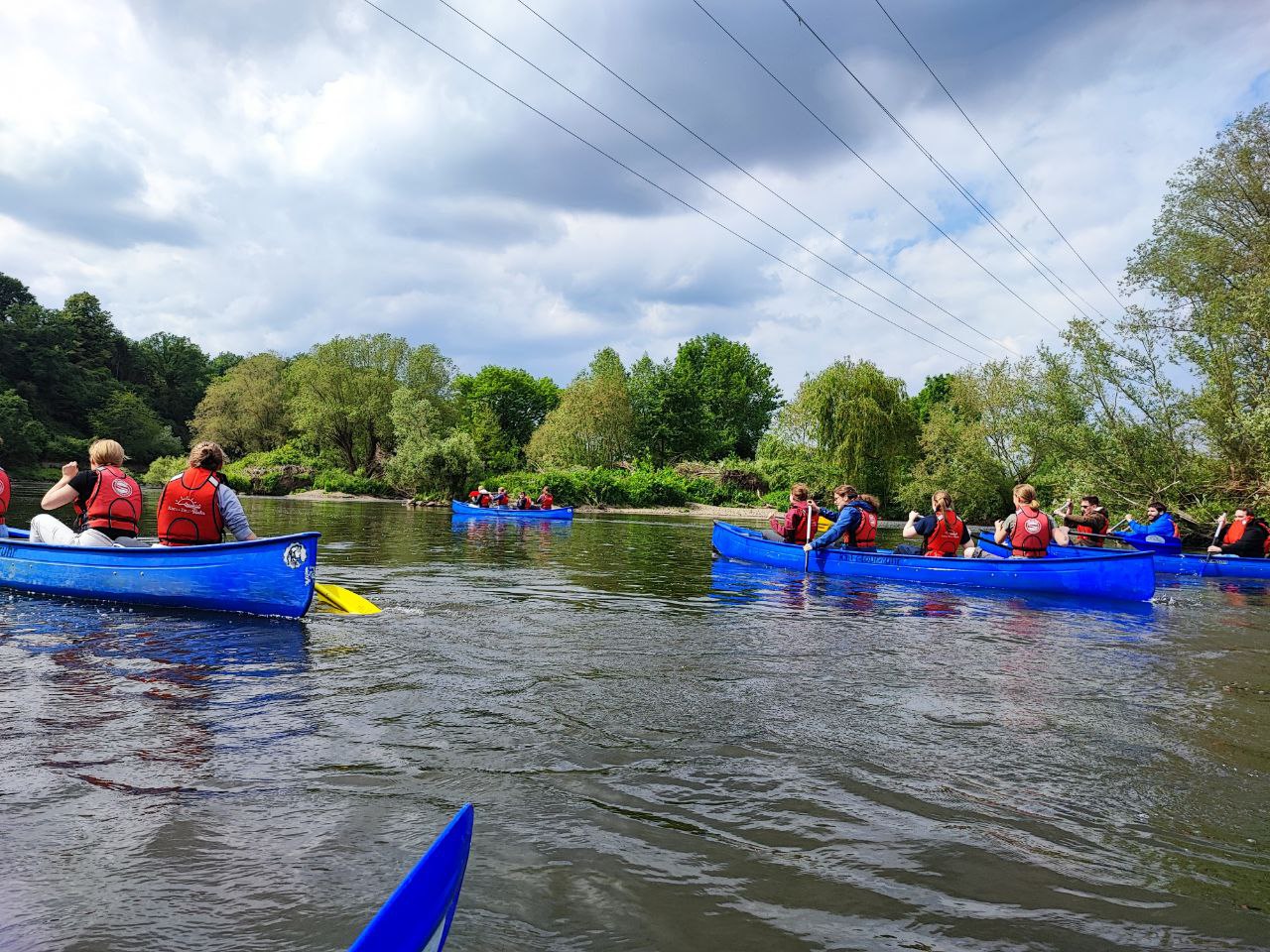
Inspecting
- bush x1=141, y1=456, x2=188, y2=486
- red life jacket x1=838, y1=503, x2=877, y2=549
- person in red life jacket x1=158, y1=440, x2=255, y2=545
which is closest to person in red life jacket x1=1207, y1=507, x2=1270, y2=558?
red life jacket x1=838, y1=503, x2=877, y2=549

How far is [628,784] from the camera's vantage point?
4219 millimetres

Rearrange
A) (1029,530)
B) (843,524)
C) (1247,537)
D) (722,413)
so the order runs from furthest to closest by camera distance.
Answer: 1. (722,413)
2. (1247,537)
3. (843,524)
4. (1029,530)

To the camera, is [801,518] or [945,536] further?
[801,518]

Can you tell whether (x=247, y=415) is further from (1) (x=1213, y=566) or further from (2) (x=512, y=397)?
(1) (x=1213, y=566)

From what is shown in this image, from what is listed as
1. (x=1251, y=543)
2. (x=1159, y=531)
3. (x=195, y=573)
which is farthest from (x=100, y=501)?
(x=1251, y=543)

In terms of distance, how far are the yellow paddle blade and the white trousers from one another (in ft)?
7.42

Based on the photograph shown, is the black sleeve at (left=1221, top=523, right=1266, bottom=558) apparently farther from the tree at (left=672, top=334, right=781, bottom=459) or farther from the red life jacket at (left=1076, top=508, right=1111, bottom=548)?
the tree at (left=672, top=334, right=781, bottom=459)

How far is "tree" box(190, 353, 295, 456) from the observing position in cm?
6069

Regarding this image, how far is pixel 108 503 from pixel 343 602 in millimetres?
2831

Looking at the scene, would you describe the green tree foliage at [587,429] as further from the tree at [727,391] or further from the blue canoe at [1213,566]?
the blue canoe at [1213,566]

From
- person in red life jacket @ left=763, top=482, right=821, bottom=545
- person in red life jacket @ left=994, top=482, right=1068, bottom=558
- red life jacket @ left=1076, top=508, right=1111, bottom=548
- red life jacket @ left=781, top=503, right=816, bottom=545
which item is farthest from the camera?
red life jacket @ left=1076, top=508, right=1111, bottom=548

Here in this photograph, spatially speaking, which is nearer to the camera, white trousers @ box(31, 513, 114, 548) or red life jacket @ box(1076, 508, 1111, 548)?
white trousers @ box(31, 513, 114, 548)

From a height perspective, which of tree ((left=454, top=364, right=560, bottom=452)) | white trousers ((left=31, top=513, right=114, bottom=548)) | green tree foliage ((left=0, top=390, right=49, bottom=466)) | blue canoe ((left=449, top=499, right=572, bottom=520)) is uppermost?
tree ((left=454, top=364, right=560, bottom=452))

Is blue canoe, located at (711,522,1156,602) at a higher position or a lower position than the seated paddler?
lower
